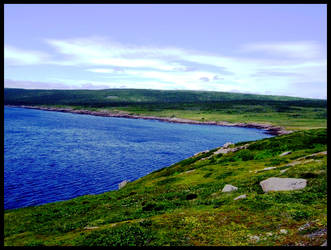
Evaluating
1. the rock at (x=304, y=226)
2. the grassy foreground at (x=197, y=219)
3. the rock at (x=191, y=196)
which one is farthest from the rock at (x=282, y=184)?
the rock at (x=304, y=226)

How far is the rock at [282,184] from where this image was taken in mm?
22250

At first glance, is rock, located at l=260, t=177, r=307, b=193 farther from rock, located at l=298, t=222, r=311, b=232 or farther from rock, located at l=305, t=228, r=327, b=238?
rock, located at l=305, t=228, r=327, b=238

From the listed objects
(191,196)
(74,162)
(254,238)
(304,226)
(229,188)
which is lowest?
(74,162)

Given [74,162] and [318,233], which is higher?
[318,233]

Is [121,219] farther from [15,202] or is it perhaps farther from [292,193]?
[15,202]

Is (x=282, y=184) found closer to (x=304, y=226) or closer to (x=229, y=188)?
(x=229, y=188)

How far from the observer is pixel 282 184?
23125 mm

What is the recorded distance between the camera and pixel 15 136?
116250mm

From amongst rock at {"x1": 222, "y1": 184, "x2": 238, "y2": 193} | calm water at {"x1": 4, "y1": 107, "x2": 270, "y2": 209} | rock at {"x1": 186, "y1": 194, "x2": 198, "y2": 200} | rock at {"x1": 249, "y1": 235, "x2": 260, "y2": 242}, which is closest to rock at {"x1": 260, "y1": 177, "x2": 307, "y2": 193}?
rock at {"x1": 222, "y1": 184, "x2": 238, "y2": 193}

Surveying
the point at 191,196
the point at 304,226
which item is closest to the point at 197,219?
the point at 304,226

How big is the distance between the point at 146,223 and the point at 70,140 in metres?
105

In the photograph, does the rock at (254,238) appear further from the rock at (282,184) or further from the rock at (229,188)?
the rock at (229,188)

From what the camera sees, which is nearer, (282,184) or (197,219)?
(197,219)

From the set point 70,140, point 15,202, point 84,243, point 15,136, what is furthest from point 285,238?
point 15,136
